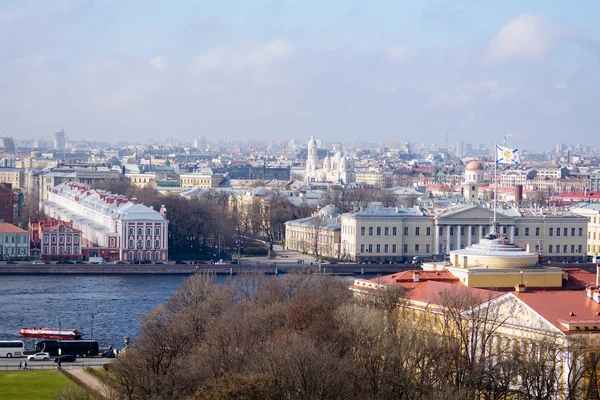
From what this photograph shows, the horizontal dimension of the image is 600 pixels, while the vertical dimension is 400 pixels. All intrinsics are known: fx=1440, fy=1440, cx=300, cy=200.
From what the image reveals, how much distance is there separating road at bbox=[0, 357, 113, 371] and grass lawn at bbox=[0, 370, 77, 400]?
2.38ft

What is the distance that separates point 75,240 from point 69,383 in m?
25.1

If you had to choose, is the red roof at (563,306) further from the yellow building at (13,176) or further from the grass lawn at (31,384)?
the yellow building at (13,176)

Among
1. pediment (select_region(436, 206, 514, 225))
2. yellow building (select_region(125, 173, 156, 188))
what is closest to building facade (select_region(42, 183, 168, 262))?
pediment (select_region(436, 206, 514, 225))

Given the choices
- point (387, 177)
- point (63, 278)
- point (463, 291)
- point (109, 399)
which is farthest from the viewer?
point (387, 177)

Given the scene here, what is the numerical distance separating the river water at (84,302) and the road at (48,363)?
7.14 feet

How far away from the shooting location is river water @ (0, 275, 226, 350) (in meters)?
31.1

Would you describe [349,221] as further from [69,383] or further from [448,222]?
[69,383]

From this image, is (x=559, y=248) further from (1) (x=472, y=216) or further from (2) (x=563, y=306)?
(2) (x=563, y=306)

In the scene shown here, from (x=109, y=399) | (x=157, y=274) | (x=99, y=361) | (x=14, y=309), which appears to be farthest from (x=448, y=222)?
(x=109, y=399)

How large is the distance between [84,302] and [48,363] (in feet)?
34.4

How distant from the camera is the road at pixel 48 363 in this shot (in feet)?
82.0

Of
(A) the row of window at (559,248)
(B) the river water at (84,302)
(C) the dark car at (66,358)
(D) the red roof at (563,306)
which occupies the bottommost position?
(B) the river water at (84,302)

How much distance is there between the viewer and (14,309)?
34.3m

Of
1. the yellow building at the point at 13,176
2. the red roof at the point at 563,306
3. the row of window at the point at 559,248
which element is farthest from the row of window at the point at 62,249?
the yellow building at the point at 13,176
